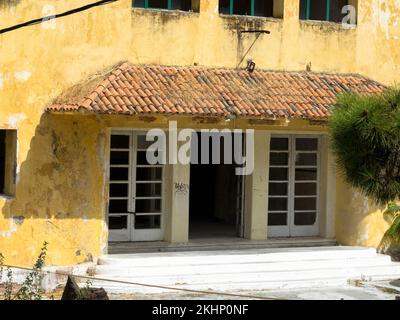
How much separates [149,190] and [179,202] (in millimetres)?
622

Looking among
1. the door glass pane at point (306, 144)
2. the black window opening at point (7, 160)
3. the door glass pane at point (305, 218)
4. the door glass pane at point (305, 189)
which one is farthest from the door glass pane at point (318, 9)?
the black window opening at point (7, 160)

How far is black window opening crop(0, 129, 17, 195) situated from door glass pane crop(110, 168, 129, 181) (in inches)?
76.6

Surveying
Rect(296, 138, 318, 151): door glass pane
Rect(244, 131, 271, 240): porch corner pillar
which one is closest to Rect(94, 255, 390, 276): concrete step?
Rect(244, 131, 271, 240): porch corner pillar

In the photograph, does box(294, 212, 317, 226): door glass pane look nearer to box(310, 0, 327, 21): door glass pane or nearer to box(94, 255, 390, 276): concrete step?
box(94, 255, 390, 276): concrete step

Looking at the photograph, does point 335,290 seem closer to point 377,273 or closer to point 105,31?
point 377,273

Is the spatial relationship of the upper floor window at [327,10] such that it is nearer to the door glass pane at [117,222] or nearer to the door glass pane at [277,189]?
the door glass pane at [277,189]

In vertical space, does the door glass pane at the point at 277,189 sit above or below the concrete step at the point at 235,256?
above

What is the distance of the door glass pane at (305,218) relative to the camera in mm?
17531

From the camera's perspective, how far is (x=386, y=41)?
17562 mm

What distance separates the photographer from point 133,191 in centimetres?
1590

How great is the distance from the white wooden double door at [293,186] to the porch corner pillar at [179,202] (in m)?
1.98

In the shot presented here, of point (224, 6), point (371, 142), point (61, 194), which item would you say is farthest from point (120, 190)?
point (371, 142)

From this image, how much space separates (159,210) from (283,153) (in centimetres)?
284

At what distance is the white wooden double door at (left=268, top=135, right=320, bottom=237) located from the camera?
17.2 metres
